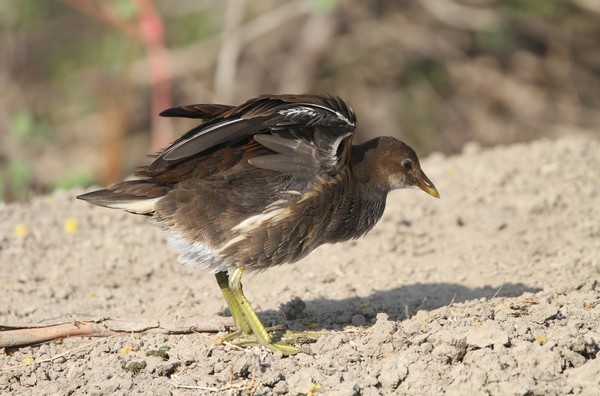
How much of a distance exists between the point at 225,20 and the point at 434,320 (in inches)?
345

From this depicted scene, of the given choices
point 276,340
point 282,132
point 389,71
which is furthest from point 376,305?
point 389,71

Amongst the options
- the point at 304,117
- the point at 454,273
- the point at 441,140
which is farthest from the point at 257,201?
the point at 441,140

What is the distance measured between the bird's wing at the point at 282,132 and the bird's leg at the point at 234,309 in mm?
835

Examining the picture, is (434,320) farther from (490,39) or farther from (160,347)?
(490,39)

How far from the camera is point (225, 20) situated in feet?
41.8

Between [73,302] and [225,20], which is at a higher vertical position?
[225,20]

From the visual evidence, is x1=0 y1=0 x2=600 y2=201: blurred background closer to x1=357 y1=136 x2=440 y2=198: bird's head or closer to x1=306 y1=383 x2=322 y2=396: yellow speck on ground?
x1=357 y1=136 x2=440 y2=198: bird's head

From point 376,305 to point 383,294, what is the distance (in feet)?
1.15

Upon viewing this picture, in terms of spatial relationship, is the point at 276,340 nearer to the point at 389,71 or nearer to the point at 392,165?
the point at 392,165

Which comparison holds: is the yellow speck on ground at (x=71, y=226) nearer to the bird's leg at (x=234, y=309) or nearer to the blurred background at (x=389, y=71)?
the bird's leg at (x=234, y=309)

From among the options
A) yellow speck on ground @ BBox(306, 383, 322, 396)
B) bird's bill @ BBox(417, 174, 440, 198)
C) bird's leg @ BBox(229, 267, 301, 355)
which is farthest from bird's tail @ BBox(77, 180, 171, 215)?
bird's bill @ BBox(417, 174, 440, 198)

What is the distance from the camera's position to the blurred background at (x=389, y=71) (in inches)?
479

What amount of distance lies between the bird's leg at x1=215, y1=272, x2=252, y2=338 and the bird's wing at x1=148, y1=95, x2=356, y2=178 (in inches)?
32.9

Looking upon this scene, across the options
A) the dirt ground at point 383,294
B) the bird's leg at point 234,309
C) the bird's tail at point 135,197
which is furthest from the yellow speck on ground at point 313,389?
the bird's tail at point 135,197
